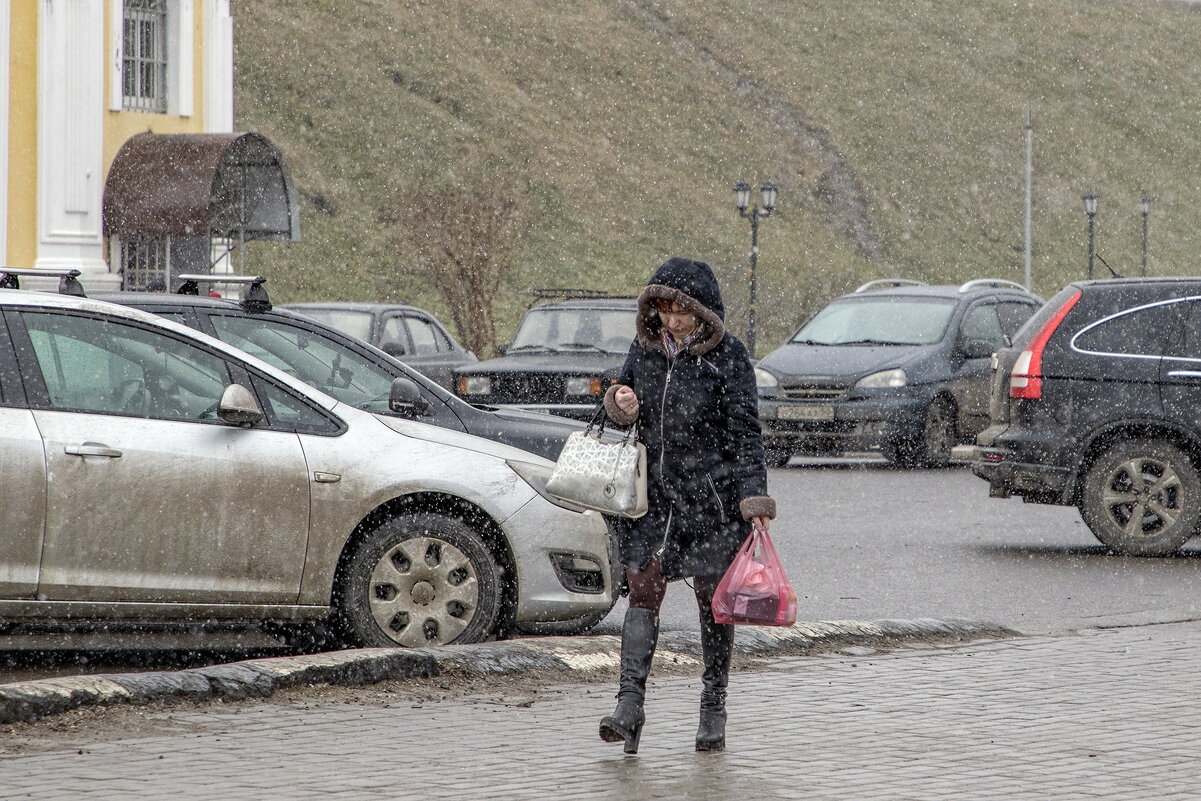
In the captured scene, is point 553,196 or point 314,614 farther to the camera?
point 553,196

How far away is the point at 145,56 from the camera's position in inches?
1303

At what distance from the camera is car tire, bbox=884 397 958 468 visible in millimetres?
21250

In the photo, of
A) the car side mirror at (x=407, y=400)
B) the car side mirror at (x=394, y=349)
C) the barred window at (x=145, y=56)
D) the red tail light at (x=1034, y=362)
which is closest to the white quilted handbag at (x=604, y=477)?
the car side mirror at (x=407, y=400)

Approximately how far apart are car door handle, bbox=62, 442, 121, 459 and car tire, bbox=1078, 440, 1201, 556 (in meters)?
7.63

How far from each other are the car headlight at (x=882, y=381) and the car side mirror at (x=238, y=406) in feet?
43.7

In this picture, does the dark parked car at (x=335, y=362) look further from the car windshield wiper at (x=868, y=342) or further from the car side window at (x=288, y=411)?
the car windshield wiper at (x=868, y=342)

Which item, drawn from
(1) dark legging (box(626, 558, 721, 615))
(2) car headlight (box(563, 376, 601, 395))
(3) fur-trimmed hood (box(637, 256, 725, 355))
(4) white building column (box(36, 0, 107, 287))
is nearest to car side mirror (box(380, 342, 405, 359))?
(2) car headlight (box(563, 376, 601, 395))

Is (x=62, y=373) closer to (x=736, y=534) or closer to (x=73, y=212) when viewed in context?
(x=736, y=534)

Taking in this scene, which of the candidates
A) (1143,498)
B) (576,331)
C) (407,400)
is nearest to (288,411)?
(407,400)

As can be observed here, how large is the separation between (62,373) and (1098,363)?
7704mm

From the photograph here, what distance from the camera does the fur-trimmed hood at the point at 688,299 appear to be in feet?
22.4

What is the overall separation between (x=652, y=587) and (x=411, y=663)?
1.51 metres

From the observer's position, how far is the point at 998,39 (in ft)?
342

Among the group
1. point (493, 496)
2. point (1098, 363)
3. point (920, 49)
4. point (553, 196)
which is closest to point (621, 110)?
point (553, 196)
